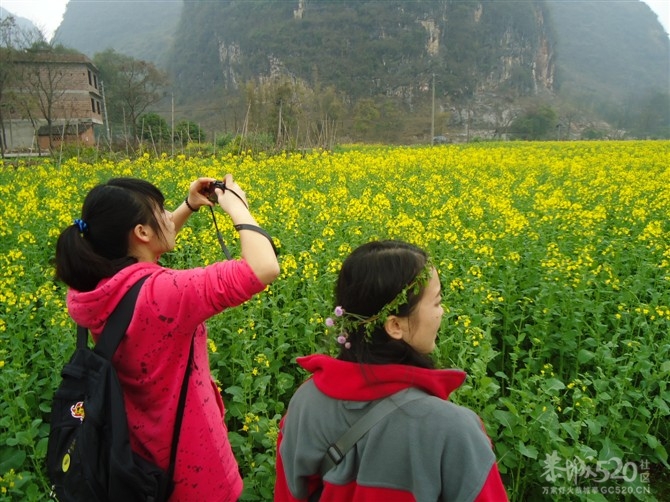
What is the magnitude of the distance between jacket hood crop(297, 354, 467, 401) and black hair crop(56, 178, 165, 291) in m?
0.76

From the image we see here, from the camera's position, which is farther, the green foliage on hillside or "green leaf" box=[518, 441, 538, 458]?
the green foliage on hillside

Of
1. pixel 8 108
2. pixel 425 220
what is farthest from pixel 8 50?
pixel 425 220

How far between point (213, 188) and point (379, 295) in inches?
31.9

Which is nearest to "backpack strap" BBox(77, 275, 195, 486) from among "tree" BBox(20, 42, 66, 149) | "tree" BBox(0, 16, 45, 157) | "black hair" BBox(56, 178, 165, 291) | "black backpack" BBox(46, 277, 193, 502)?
"black backpack" BBox(46, 277, 193, 502)

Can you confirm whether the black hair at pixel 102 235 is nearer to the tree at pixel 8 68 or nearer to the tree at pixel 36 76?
the tree at pixel 8 68

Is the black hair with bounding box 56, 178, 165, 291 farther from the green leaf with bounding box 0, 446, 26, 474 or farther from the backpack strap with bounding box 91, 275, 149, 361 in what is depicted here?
the green leaf with bounding box 0, 446, 26, 474

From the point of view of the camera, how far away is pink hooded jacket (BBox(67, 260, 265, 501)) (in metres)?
1.52

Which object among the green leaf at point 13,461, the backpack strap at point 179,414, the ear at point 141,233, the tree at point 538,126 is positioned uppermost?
the tree at point 538,126

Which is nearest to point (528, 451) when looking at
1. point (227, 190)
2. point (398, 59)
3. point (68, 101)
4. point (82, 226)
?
point (227, 190)

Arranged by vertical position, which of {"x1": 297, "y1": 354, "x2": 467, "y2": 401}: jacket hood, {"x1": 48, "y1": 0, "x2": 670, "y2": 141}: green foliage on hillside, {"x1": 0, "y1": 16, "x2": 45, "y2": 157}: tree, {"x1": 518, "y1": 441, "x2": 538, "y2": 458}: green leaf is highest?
{"x1": 48, "y1": 0, "x2": 670, "y2": 141}: green foliage on hillside

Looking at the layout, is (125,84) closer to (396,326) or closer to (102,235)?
(102,235)

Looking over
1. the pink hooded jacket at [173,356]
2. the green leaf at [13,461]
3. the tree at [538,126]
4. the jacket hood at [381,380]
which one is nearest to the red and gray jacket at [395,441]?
the jacket hood at [381,380]

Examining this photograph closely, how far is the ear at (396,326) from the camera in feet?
4.77

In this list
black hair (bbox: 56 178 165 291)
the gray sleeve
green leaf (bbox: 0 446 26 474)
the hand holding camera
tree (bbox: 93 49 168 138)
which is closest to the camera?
the gray sleeve
